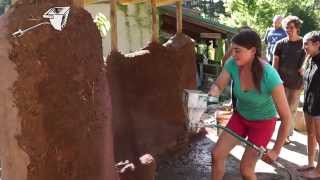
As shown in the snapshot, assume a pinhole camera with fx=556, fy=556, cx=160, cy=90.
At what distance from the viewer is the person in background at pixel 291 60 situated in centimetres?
708

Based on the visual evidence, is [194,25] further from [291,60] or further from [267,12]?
[267,12]

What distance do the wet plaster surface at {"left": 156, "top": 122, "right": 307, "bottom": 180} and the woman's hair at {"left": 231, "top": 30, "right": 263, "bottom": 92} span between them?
Result: 1787 mm

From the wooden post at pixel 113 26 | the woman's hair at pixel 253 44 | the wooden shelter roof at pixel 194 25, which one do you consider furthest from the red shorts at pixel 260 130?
the wooden shelter roof at pixel 194 25

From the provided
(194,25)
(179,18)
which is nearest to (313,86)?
(179,18)

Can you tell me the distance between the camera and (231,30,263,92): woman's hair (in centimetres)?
436

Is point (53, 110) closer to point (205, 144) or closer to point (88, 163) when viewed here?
point (88, 163)

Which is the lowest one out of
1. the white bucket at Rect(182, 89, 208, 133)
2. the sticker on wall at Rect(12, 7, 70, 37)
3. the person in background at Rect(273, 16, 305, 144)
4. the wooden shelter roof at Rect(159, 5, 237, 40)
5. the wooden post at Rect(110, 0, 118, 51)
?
the wooden shelter roof at Rect(159, 5, 237, 40)

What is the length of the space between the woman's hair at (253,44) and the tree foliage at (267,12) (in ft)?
86.6

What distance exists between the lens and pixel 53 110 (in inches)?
148

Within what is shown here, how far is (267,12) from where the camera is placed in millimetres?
31281

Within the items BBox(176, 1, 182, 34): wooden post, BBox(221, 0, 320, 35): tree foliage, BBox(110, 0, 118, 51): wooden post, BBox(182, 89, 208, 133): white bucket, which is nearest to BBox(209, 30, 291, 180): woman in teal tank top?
BBox(182, 89, 208, 133): white bucket

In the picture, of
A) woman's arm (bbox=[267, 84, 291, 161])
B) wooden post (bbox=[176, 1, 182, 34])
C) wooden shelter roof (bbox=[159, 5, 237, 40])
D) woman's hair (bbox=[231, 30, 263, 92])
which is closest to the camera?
woman's arm (bbox=[267, 84, 291, 161])

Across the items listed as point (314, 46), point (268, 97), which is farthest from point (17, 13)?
point (314, 46)

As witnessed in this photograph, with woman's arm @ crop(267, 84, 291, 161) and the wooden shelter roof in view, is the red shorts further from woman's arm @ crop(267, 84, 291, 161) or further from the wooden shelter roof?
the wooden shelter roof
